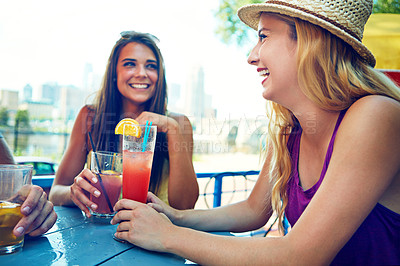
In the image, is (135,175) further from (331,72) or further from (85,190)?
(331,72)

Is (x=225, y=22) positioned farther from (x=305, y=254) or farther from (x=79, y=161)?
(x=305, y=254)

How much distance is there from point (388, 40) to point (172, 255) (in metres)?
2.33

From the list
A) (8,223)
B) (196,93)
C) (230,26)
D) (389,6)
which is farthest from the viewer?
(196,93)

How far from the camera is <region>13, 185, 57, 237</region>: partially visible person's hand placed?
3.26 ft

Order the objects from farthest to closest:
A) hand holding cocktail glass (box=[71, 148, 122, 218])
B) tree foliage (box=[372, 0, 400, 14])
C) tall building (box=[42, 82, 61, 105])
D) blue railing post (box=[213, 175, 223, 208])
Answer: tall building (box=[42, 82, 61, 105]) < tree foliage (box=[372, 0, 400, 14]) < blue railing post (box=[213, 175, 223, 208]) < hand holding cocktail glass (box=[71, 148, 122, 218])

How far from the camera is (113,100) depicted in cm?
252

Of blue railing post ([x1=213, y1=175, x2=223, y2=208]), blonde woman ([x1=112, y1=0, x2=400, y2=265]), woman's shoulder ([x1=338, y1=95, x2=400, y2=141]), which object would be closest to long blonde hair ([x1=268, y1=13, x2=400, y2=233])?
blonde woman ([x1=112, y1=0, x2=400, y2=265])

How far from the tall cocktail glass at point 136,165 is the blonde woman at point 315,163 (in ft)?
0.31

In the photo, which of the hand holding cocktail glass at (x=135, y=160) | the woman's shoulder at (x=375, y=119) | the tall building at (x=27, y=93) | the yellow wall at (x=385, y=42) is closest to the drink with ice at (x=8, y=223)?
the hand holding cocktail glass at (x=135, y=160)

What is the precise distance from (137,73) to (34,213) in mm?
1512

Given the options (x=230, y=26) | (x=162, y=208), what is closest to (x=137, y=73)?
(x=162, y=208)

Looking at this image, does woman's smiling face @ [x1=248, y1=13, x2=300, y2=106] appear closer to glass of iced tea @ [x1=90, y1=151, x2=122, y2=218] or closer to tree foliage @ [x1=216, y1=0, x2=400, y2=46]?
glass of iced tea @ [x1=90, y1=151, x2=122, y2=218]

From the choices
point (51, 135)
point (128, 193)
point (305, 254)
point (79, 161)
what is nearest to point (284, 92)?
point (305, 254)

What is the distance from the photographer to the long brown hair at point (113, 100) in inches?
94.0
